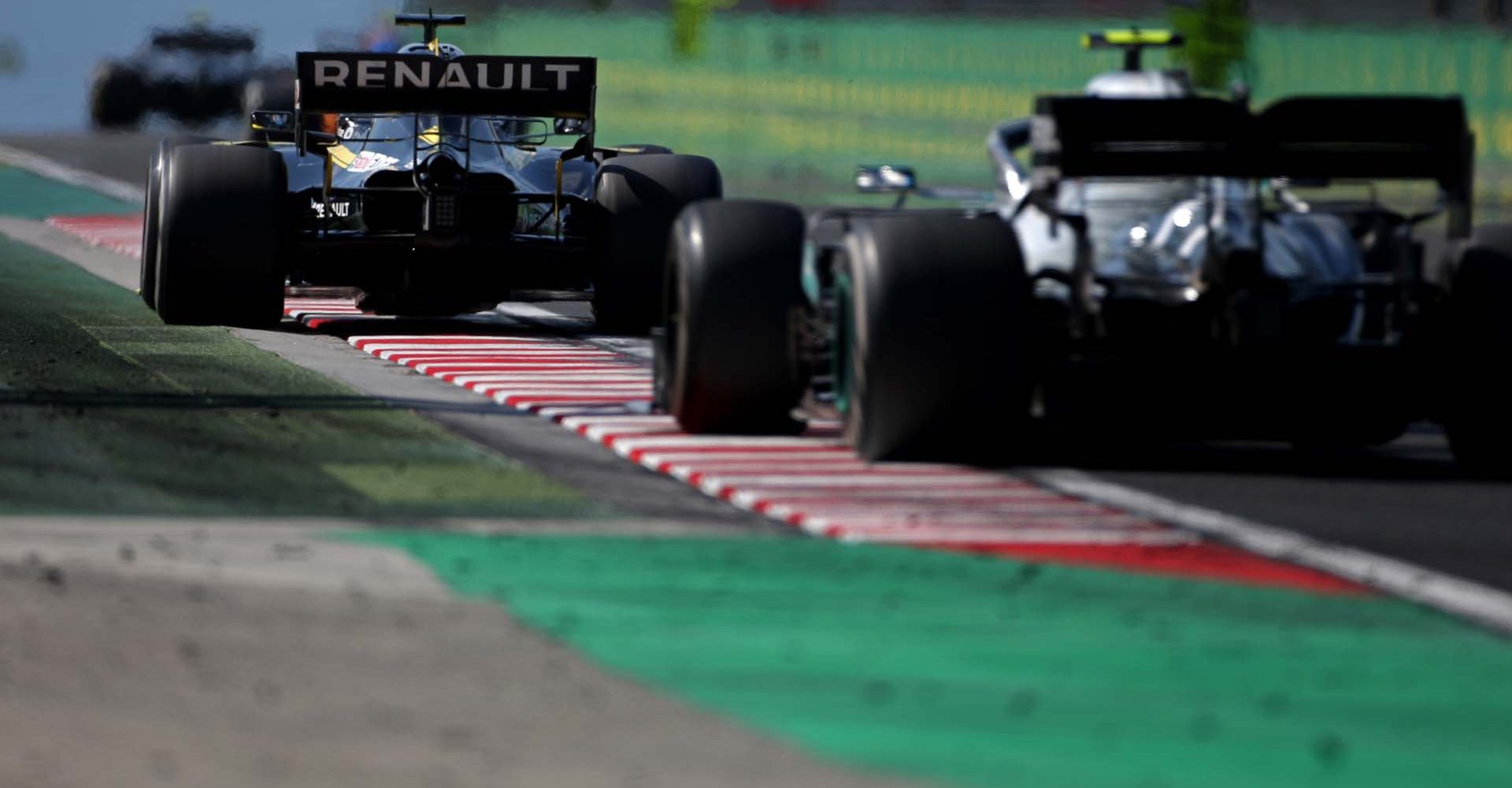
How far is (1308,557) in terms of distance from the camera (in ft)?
28.5

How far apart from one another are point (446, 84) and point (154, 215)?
2.10 meters

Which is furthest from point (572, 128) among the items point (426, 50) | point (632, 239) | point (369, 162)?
point (369, 162)

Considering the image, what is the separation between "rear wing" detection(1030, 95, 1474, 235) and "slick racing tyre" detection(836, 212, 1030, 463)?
0.46m

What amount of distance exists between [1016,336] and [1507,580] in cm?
253

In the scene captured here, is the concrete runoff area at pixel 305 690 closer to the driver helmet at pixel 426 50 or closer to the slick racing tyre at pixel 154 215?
the slick racing tyre at pixel 154 215

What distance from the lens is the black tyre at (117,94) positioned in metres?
51.9

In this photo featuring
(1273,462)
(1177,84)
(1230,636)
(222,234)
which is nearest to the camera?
(1230,636)

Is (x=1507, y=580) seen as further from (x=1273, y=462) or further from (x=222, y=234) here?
(x=222, y=234)

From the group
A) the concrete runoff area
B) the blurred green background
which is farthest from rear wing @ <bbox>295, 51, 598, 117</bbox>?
the blurred green background

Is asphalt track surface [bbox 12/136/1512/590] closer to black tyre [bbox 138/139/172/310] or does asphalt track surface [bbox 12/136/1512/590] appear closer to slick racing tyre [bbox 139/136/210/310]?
slick racing tyre [bbox 139/136/210/310]

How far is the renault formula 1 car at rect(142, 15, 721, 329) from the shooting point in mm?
16391

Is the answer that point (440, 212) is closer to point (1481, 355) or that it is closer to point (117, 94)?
point (1481, 355)

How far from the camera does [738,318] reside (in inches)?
444

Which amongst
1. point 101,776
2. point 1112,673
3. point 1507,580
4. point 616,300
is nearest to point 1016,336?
point 1507,580
